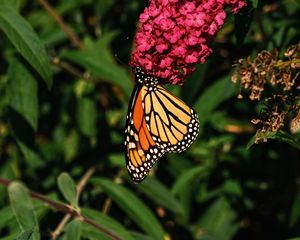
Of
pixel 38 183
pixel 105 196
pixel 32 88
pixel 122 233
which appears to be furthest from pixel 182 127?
pixel 38 183

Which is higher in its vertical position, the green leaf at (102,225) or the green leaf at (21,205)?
the green leaf at (21,205)

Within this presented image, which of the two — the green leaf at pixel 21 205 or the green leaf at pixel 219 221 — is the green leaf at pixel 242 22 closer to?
the green leaf at pixel 21 205

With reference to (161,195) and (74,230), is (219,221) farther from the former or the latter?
(74,230)

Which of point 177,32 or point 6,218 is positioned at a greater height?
point 177,32

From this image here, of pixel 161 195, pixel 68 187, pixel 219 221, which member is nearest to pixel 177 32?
pixel 68 187

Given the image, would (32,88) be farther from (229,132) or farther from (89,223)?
(229,132)

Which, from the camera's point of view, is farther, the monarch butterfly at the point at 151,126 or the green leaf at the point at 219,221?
the green leaf at the point at 219,221

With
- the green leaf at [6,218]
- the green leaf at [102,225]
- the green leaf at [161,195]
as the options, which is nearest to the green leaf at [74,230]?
the green leaf at [102,225]
